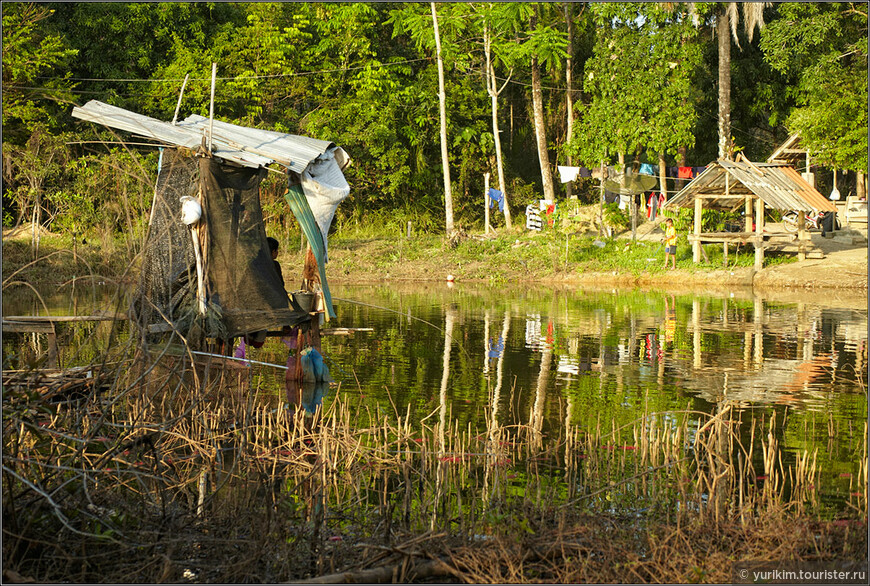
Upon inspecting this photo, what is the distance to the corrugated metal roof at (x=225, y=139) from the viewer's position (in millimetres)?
10305

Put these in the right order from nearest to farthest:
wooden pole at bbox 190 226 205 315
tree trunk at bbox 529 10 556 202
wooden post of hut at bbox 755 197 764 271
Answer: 1. wooden pole at bbox 190 226 205 315
2. wooden post of hut at bbox 755 197 764 271
3. tree trunk at bbox 529 10 556 202

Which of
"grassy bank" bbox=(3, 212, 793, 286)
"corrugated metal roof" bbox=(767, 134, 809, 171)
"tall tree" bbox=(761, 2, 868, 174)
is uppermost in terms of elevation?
"tall tree" bbox=(761, 2, 868, 174)

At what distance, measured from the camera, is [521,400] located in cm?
1155

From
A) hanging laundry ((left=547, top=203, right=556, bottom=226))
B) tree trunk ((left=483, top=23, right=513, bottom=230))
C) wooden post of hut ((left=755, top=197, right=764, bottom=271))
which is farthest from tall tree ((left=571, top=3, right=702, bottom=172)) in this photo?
wooden post of hut ((left=755, top=197, right=764, bottom=271))

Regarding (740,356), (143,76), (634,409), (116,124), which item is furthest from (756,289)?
(143,76)

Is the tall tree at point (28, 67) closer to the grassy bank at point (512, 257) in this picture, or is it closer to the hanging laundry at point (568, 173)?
the grassy bank at point (512, 257)

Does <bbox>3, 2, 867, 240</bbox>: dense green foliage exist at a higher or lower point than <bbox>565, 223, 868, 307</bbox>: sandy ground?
higher

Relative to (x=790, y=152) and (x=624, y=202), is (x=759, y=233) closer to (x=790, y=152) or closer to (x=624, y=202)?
(x=790, y=152)

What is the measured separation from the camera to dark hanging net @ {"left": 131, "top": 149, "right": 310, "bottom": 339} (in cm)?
1062

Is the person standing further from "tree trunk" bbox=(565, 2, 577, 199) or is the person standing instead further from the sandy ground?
"tree trunk" bbox=(565, 2, 577, 199)

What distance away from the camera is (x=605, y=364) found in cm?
1440

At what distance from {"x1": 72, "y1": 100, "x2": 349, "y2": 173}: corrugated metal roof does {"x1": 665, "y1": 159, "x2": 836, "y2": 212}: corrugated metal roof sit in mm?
16862

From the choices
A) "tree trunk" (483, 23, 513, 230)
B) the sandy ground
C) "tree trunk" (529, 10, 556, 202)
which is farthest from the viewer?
"tree trunk" (529, 10, 556, 202)

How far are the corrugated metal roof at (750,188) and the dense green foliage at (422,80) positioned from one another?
1.38 meters
